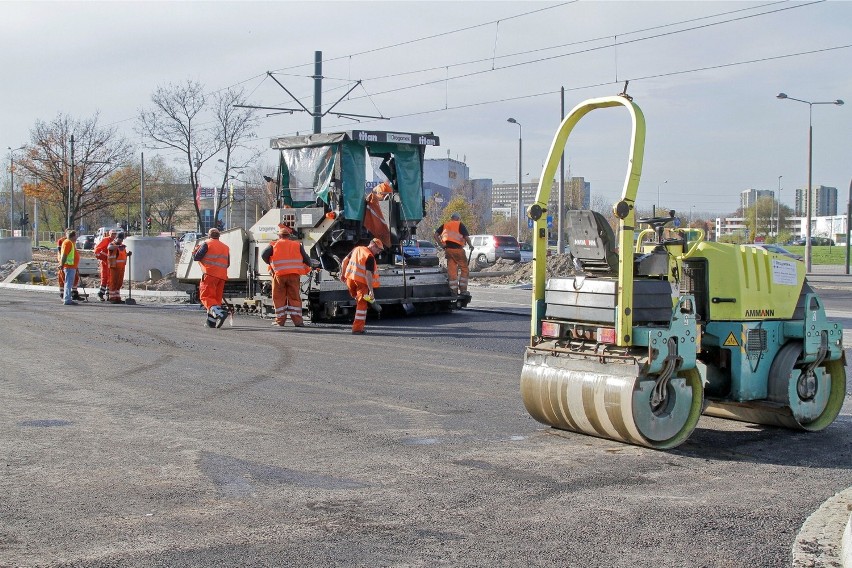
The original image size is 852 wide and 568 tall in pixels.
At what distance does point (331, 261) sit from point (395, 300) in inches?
51.8

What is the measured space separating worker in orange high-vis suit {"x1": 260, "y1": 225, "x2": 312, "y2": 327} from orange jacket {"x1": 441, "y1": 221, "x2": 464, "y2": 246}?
343 cm

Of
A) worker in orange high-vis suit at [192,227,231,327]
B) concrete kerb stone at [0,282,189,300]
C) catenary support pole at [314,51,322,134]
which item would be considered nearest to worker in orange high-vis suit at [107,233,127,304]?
concrete kerb stone at [0,282,189,300]

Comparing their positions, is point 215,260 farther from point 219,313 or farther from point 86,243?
point 86,243

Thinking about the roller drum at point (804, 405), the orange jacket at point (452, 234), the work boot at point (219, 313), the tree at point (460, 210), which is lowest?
the roller drum at point (804, 405)

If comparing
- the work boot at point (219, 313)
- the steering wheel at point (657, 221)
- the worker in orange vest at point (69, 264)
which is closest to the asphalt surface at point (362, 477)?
the steering wheel at point (657, 221)

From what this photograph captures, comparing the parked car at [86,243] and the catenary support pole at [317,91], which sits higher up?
the catenary support pole at [317,91]

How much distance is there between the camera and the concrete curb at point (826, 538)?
14.6ft

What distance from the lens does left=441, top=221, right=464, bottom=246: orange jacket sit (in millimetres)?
17703

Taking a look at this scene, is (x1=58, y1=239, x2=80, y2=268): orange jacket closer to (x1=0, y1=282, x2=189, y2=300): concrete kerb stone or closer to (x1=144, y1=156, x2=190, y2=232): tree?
(x1=0, y1=282, x2=189, y2=300): concrete kerb stone

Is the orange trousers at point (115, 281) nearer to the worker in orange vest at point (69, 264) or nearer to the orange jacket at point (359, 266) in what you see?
the worker in orange vest at point (69, 264)

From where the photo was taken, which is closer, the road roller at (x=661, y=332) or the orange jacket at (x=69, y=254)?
the road roller at (x=661, y=332)

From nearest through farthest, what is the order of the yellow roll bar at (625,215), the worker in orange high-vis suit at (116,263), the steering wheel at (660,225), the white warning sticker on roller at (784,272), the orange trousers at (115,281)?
the yellow roll bar at (625,215)
the steering wheel at (660,225)
the white warning sticker on roller at (784,272)
the worker in orange high-vis suit at (116,263)
the orange trousers at (115,281)

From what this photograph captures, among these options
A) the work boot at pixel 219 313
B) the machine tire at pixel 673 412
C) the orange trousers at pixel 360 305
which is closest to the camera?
the machine tire at pixel 673 412

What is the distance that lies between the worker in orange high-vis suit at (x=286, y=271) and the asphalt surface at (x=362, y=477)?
4293 millimetres
